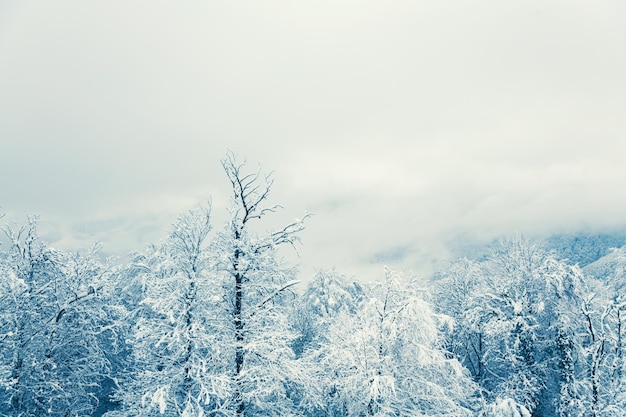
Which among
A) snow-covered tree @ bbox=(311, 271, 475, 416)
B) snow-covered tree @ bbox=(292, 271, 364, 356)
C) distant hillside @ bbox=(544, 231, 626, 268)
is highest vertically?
distant hillside @ bbox=(544, 231, 626, 268)

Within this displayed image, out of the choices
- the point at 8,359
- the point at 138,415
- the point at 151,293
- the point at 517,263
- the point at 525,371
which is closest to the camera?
the point at 138,415

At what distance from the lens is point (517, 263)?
969 inches

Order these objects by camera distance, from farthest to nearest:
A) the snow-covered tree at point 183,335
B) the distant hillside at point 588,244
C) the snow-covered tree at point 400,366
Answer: the distant hillside at point 588,244, the snow-covered tree at point 400,366, the snow-covered tree at point 183,335

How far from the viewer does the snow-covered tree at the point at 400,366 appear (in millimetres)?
14602

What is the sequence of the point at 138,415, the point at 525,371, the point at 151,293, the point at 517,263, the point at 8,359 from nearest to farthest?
the point at 138,415, the point at 151,293, the point at 8,359, the point at 525,371, the point at 517,263

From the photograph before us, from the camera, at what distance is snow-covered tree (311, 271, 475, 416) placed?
14602 mm

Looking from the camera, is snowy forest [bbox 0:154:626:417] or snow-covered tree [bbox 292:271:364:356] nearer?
snowy forest [bbox 0:154:626:417]

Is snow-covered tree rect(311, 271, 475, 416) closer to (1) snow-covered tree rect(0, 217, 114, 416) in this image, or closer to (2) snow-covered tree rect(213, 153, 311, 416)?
(2) snow-covered tree rect(213, 153, 311, 416)

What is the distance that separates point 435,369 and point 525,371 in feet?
32.0

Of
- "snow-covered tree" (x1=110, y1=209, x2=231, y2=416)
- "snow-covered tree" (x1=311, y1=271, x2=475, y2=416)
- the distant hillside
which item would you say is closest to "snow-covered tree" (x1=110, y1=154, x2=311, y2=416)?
"snow-covered tree" (x1=110, y1=209, x2=231, y2=416)

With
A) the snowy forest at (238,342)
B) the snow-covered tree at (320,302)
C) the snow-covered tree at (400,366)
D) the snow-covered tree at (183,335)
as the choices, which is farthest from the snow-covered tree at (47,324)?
the snow-covered tree at (320,302)

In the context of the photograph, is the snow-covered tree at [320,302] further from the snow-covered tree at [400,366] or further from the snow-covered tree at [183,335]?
the snow-covered tree at [183,335]

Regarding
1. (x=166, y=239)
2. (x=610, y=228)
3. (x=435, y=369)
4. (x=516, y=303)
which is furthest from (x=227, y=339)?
(x=610, y=228)

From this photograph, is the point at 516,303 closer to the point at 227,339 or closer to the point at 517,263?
the point at 517,263
